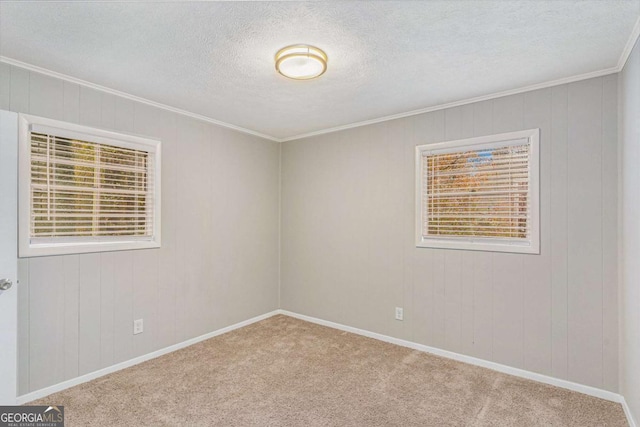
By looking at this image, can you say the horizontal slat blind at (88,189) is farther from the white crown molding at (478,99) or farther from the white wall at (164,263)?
the white crown molding at (478,99)

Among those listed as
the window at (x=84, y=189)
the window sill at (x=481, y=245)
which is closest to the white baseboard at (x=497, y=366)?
the window sill at (x=481, y=245)

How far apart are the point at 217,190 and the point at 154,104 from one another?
3.56 ft

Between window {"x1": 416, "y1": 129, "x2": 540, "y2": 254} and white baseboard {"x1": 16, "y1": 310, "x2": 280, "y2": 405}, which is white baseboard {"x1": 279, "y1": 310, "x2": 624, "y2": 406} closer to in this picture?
window {"x1": 416, "y1": 129, "x2": 540, "y2": 254}

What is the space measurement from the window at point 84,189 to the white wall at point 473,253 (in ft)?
6.21

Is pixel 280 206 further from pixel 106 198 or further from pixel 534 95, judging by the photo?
pixel 534 95

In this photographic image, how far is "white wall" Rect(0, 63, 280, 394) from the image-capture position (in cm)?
254

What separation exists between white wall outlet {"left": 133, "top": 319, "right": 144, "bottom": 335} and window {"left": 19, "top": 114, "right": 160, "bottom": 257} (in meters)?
0.69

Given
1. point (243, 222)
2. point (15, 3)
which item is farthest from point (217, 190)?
point (15, 3)

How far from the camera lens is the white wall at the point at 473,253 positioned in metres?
2.59

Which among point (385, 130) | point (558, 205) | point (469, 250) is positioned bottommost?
point (469, 250)

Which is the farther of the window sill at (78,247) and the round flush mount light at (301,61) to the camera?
the window sill at (78,247)

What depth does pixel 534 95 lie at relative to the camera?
112 inches

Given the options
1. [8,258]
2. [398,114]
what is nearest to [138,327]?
[8,258]

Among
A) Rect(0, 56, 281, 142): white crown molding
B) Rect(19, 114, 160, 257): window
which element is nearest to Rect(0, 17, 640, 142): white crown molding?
Rect(0, 56, 281, 142): white crown molding
